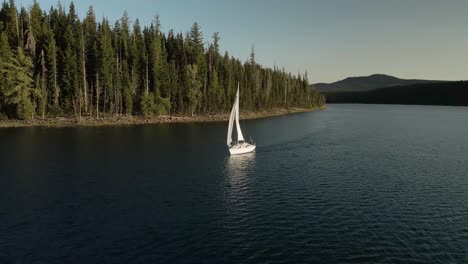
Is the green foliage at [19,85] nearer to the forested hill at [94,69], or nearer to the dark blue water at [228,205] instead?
the forested hill at [94,69]

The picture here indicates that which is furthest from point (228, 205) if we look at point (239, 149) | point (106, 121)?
point (106, 121)

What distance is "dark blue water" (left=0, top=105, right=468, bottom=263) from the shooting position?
2981 cm

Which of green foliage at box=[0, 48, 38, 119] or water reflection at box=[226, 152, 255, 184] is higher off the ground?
green foliage at box=[0, 48, 38, 119]

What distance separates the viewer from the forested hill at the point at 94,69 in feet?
390

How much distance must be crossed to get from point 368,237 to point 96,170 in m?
44.9

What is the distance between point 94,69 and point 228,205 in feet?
368

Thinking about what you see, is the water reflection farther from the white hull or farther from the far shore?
the far shore

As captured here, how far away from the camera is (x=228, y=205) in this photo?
4188cm

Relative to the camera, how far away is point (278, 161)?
69.2 metres

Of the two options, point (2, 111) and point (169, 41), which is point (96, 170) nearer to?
point (2, 111)

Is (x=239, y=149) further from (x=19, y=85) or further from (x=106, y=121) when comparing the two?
(x=19, y=85)

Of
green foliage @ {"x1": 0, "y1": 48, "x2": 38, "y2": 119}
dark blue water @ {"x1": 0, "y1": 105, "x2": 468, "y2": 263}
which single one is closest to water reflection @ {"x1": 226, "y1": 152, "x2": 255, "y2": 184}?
dark blue water @ {"x1": 0, "y1": 105, "x2": 468, "y2": 263}

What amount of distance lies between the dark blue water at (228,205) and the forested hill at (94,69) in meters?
48.4

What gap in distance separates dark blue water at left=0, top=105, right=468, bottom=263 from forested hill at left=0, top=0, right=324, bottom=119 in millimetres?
48432
